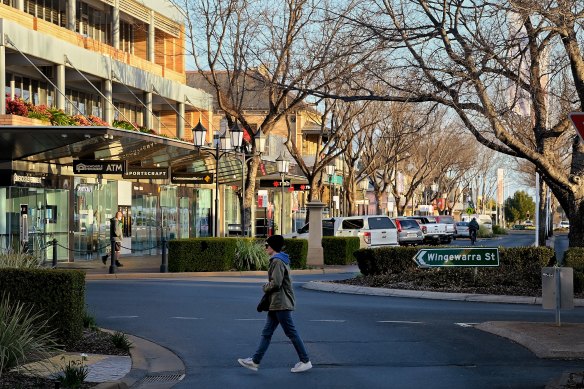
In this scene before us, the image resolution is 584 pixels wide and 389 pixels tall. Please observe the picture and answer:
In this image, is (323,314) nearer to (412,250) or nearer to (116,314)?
(116,314)

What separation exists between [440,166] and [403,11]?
57.0m

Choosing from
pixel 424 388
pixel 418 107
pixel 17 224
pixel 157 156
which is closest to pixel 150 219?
pixel 157 156

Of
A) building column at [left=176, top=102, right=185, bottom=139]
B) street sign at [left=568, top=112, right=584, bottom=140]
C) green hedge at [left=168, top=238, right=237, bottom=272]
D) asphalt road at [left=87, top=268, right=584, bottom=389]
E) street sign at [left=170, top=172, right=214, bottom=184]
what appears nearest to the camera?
street sign at [left=568, top=112, right=584, bottom=140]

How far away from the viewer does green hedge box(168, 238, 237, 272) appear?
98.6 feet

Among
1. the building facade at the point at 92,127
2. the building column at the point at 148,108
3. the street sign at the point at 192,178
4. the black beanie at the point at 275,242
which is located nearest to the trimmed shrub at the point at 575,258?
the black beanie at the point at 275,242

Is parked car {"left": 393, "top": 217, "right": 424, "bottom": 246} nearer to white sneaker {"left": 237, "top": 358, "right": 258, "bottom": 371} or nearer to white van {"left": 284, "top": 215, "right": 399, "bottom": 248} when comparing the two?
white van {"left": 284, "top": 215, "right": 399, "bottom": 248}

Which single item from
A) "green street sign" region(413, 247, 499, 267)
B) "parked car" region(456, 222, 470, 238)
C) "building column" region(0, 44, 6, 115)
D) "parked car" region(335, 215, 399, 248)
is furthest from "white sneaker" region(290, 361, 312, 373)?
"parked car" region(456, 222, 470, 238)

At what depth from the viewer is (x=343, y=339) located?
46.2ft

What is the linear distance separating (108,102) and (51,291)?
2607 centimetres

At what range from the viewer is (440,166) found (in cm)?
7650

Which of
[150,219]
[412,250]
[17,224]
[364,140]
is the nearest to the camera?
[412,250]

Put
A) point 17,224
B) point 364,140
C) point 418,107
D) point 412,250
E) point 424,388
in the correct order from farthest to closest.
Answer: point 364,140 → point 418,107 → point 17,224 → point 412,250 → point 424,388

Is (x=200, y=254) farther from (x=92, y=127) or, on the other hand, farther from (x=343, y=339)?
(x=343, y=339)

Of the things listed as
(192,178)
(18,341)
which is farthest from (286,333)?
(192,178)
